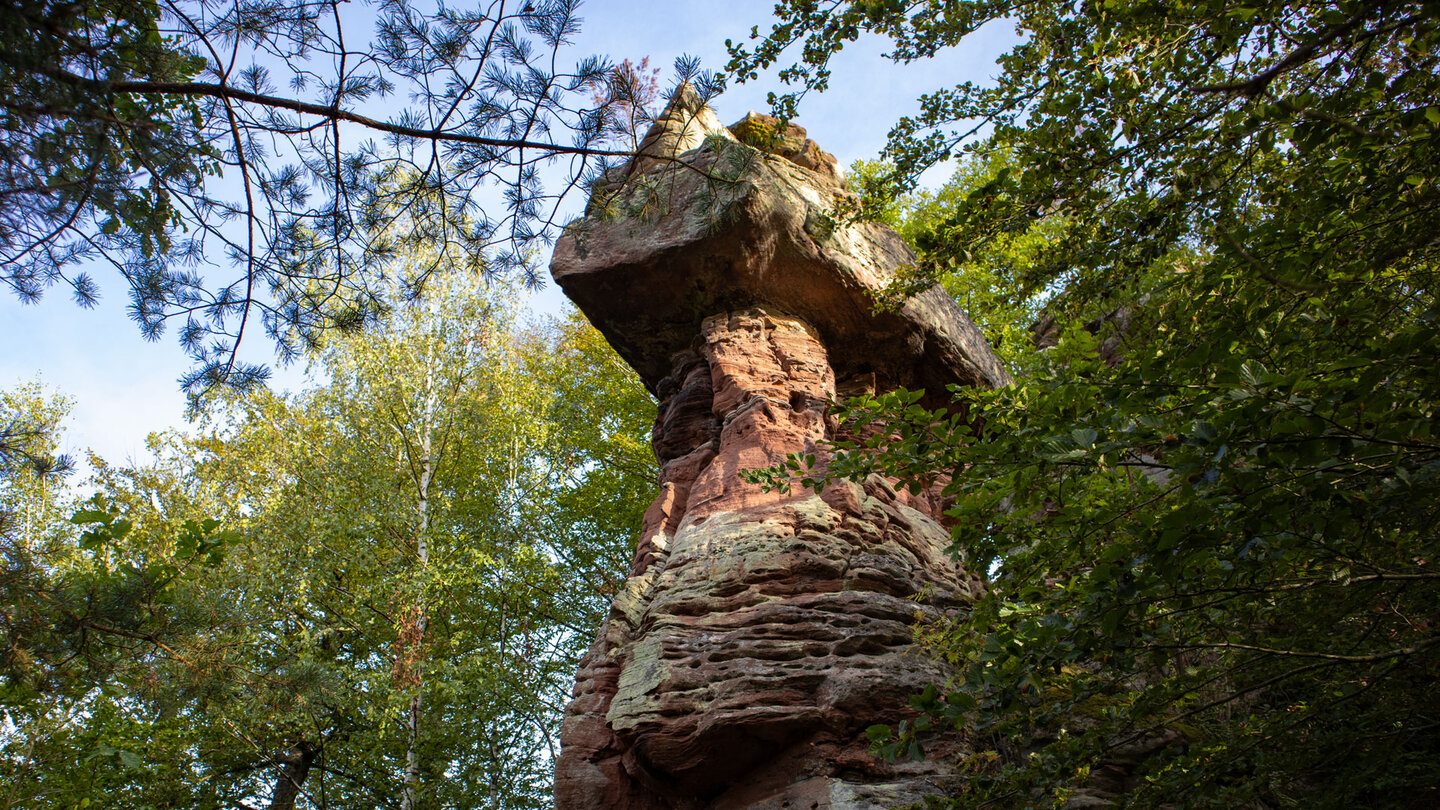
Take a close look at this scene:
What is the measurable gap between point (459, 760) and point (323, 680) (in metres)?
6.75

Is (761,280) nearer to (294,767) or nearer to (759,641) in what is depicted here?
(759,641)

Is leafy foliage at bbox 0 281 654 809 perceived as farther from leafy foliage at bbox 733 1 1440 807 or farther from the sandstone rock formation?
leafy foliage at bbox 733 1 1440 807

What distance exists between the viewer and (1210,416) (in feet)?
11.6

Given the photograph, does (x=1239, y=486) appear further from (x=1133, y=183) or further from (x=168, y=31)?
(x=168, y=31)

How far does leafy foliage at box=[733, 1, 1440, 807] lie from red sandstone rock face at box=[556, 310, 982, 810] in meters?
0.92

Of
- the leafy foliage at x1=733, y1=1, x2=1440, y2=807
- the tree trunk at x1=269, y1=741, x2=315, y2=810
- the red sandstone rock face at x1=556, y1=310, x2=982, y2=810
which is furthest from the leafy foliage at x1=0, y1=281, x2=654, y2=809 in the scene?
the leafy foliage at x1=733, y1=1, x2=1440, y2=807

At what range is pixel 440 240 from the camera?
5176 mm

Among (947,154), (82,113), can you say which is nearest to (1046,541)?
(947,154)

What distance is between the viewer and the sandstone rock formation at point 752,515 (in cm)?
596

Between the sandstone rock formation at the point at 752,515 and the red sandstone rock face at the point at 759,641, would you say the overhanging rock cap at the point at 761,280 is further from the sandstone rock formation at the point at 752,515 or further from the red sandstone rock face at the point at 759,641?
the red sandstone rock face at the point at 759,641

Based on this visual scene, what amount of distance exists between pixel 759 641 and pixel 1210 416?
389cm

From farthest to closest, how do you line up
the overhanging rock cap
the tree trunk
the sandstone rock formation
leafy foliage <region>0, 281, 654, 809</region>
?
the tree trunk → leafy foliage <region>0, 281, 654, 809</region> → the overhanging rock cap → the sandstone rock formation

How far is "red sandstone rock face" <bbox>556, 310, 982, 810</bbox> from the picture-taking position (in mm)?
5965

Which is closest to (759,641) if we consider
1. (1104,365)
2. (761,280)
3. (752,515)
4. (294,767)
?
(752,515)
